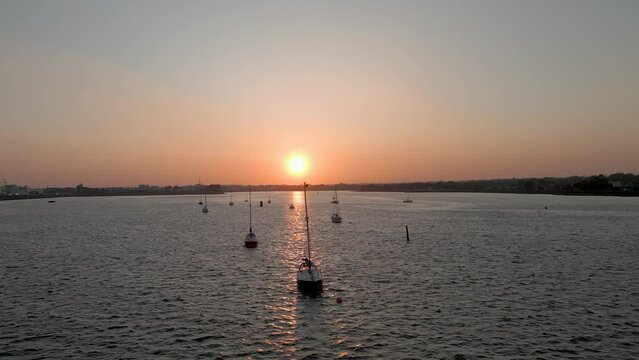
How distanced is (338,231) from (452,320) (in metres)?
78.9

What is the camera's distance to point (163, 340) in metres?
32.1

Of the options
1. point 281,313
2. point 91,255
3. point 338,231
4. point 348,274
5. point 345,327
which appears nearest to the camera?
point 345,327

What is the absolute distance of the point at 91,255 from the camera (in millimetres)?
74562

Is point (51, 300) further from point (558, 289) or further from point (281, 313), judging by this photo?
point (558, 289)

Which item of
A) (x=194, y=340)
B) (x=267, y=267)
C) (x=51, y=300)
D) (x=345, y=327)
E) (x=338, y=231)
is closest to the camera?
(x=194, y=340)

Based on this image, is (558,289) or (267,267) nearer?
(558,289)

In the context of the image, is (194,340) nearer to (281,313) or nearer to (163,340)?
(163,340)

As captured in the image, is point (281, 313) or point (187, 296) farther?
point (187, 296)

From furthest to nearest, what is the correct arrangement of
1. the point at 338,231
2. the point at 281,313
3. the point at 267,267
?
the point at 338,231, the point at 267,267, the point at 281,313

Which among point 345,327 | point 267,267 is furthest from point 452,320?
point 267,267

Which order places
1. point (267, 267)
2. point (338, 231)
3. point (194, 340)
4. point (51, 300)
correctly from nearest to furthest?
point (194, 340), point (51, 300), point (267, 267), point (338, 231)

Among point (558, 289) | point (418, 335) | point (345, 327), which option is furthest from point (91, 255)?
point (558, 289)

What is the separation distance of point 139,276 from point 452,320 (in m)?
38.7

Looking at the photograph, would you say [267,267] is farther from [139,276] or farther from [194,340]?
[194,340]
